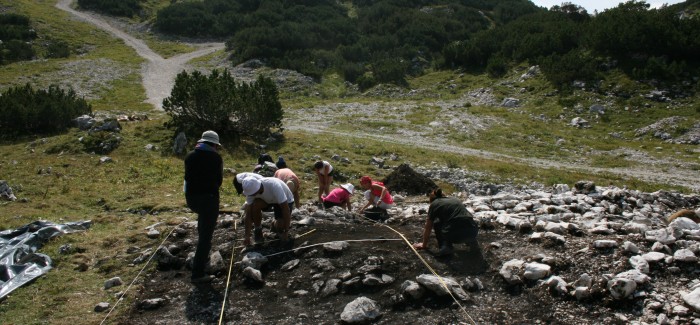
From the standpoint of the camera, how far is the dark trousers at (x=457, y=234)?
8.30 m

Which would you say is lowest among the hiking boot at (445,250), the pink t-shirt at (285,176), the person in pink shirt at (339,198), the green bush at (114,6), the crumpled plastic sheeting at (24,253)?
the crumpled plastic sheeting at (24,253)

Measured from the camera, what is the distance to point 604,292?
6.78 m

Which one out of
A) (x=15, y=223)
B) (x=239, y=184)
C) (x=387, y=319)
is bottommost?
(x=15, y=223)

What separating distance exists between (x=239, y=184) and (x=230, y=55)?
44.7 meters

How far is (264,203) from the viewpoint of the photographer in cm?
891

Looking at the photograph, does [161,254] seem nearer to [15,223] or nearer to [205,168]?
[205,168]

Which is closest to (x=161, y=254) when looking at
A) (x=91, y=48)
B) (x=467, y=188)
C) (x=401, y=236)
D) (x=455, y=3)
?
(x=401, y=236)

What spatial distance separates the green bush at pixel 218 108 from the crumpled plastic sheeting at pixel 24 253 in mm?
9865

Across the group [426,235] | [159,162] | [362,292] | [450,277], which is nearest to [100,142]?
[159,162]

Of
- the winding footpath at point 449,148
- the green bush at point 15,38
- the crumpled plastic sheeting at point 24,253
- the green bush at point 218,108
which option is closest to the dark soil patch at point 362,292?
the crumpled plastic sheeting at point 24,253

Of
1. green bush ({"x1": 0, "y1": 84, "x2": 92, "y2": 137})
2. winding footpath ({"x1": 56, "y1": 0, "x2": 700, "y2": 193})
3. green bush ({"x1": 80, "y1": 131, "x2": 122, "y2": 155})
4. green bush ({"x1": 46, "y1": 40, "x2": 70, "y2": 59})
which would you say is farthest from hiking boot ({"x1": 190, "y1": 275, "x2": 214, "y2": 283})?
green bush ({"x1": 46, "y1": 40, "x2": 70, "y2": 59})

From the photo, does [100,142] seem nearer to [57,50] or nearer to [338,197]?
[338,197]

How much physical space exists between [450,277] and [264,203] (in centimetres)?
342

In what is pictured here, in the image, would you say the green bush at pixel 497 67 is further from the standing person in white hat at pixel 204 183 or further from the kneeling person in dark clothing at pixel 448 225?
the standing person in white hat at pixel 204 183
